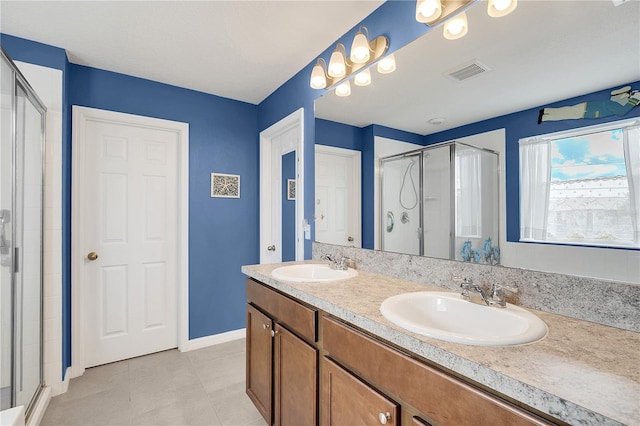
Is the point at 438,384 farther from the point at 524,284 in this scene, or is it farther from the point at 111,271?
the point at 111,271

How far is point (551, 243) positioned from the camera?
3.42ft

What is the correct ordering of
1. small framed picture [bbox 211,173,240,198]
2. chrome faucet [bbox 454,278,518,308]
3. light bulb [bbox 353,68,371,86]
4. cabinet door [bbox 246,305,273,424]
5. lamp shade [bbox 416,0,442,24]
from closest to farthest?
1. chrome faucet [bbox 454,278,518,308]
2. lamp shade [bbox 416,0,442,24]
3. cabinet door [bbox 246,305,273,424]
4. light bulb [bbox 353,68,371,86]
5. small framed picture [bbox 211,173,240,198]

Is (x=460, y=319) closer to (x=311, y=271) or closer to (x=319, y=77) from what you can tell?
(x=311, y=271)

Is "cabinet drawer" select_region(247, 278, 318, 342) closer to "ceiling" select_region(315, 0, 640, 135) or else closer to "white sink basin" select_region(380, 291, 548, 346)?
"white sink basin" select_region(380, 291, 548, 346)

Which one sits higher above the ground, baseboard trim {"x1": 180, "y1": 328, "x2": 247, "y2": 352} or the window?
the window

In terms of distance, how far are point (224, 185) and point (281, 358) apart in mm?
1951

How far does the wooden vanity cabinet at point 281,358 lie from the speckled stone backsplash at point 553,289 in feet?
1.98

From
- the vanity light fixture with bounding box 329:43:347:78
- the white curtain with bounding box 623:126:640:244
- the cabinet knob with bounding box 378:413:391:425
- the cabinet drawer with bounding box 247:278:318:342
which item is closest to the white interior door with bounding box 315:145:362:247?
the vanity light fixture with bounding box 329:43:347:78

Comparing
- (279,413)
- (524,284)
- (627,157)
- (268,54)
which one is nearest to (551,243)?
(524,284)

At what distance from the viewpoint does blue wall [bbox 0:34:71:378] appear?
1.99 metres

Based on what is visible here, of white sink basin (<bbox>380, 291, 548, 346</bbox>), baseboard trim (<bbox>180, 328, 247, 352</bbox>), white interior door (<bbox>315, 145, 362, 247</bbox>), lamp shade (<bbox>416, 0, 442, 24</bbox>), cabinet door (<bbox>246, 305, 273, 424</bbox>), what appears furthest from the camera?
baseboard trim (<bbox>180, 328, 247, 352</bbox>)

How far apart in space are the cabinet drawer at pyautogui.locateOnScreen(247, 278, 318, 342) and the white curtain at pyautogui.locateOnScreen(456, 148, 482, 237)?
0.75 metres

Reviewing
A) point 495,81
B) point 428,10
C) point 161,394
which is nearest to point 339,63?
point 428,10

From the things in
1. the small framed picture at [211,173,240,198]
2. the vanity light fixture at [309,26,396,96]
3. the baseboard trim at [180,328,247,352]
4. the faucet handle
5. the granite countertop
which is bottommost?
the baseboard trim at [180,328,247,352]
